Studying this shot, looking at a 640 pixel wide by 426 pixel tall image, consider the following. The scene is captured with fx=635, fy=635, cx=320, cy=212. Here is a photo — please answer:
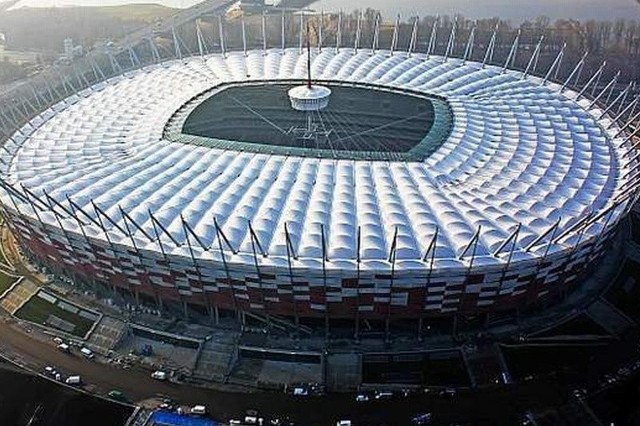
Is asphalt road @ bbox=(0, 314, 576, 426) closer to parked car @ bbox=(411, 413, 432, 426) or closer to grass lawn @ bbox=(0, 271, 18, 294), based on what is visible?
parked car @ bbox=(411, 413, 432, 426)

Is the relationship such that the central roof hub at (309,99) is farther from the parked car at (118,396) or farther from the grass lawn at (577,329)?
the parked car at (118,396)

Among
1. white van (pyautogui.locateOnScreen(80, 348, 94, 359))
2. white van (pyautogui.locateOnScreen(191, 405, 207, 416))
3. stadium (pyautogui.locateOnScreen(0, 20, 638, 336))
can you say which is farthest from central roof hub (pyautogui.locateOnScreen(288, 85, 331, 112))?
white van (pyautogui.locateOnScreen(191, 405, 207, 416))

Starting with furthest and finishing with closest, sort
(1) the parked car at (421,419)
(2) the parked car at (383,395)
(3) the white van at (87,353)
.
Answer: (3) the white van at (87,353)
(2) the parked car at (383,395)
(1) the parked car at (421,419)

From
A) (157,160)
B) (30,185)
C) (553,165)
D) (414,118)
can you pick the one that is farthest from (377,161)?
(30,185)

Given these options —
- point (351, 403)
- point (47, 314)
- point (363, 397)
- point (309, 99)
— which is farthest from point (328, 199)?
point (47, 314)

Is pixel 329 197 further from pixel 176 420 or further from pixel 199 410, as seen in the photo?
pixel 176 420

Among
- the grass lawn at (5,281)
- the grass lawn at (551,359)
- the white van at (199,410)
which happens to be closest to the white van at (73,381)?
the white van at (199,410)

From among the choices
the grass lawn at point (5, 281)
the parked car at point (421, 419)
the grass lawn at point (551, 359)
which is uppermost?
the grass lawn at point (551, 359)
